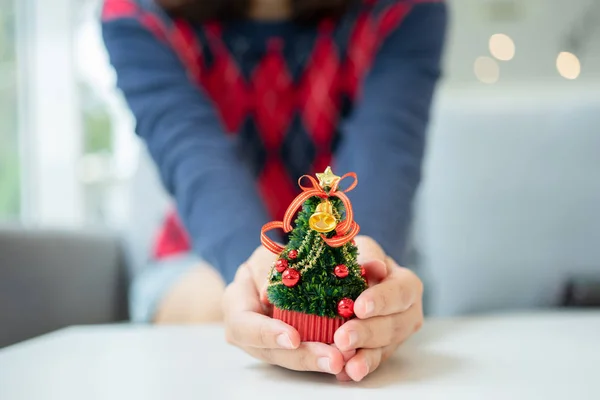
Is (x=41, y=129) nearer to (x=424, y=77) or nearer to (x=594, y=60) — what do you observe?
(x=424, y=77)

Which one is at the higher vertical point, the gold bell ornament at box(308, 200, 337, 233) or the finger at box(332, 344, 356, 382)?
the gold bell ornament at box(308, 200, 337, 233)

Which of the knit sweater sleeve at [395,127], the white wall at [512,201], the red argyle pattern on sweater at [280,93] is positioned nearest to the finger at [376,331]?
the knit sweater sleeve at [395,127]

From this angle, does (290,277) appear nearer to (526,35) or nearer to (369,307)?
(369,307)

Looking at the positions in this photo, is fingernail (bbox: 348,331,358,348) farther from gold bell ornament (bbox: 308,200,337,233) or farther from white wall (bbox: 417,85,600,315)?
white wall (bbox: 417,85,600,315)

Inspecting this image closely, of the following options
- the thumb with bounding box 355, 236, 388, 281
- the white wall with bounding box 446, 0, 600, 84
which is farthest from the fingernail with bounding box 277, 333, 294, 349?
the white wall with bounding box 446, 0, 600, 84

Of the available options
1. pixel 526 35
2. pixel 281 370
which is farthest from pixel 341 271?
pixel 526 35

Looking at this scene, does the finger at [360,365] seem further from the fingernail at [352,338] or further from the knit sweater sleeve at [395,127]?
the knit sweater sleeve at [395,127]
